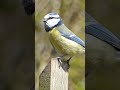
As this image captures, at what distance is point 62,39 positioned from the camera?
1.54m

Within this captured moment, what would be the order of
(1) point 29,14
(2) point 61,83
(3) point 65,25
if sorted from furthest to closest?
(1) point 29,14 → (3) point 65,25 → (2) point 61,83

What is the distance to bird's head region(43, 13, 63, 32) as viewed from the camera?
5.27 ft

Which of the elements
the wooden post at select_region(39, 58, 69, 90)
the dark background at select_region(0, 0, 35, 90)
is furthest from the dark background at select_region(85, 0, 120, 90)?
the wooden post at select_region(39, 58, 69, 90)

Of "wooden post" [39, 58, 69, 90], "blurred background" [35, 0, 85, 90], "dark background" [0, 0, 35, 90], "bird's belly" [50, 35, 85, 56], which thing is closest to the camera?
"wooden post" [39, 58, 69, 90]

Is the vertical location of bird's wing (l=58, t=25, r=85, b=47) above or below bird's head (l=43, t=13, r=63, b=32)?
below

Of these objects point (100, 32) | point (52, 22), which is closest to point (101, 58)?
point (100, 32)

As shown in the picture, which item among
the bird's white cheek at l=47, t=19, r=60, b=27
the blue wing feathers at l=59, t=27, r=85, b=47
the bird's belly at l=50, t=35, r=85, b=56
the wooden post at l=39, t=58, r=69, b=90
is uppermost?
the bird's white cheek at l=47, t=19, r=60, b=27

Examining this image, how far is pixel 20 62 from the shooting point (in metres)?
1.90

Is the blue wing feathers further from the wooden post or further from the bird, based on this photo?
the wooden post

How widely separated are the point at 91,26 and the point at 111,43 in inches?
5.5

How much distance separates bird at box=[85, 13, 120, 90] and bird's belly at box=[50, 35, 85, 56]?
100 millimetres

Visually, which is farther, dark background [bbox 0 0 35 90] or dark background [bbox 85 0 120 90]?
dark background [bbox 0 0 35 90]

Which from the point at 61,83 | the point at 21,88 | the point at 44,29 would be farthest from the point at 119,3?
the point at 21,88

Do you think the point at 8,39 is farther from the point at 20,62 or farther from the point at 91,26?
the point at 91,26
